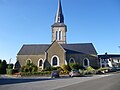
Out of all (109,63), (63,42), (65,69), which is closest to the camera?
(65,69)

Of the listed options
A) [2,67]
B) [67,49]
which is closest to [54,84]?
[2,67]

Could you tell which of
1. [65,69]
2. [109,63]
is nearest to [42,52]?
[65,69]

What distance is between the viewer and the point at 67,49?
5394 centimetres

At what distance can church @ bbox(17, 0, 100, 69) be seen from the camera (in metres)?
50.2

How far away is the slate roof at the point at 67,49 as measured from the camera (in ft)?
177

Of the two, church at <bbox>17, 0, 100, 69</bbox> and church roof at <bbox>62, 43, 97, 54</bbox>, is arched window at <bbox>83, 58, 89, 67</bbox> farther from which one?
church roof at <bbox>62, 43, 97, 54</bbox>

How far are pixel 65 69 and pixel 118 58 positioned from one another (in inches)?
1677

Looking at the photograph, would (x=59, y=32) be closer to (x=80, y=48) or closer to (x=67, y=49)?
(x=67, y=49)

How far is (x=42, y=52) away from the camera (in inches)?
2146

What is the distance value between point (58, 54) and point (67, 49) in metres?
4.72

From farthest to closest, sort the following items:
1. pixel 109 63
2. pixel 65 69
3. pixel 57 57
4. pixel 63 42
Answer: pixel 109 63
pixel 63 42
pixel 57 57
pixel 65 69

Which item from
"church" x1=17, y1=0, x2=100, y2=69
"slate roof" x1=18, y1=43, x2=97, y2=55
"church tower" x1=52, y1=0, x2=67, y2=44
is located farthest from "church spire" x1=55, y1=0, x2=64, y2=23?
"slate roof" x1=18, y1=43, x2=97, y2=55

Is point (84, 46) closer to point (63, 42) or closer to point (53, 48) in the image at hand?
point (63, 42)

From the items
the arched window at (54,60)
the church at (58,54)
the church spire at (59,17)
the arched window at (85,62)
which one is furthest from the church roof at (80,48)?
the church spire at (59,17)
